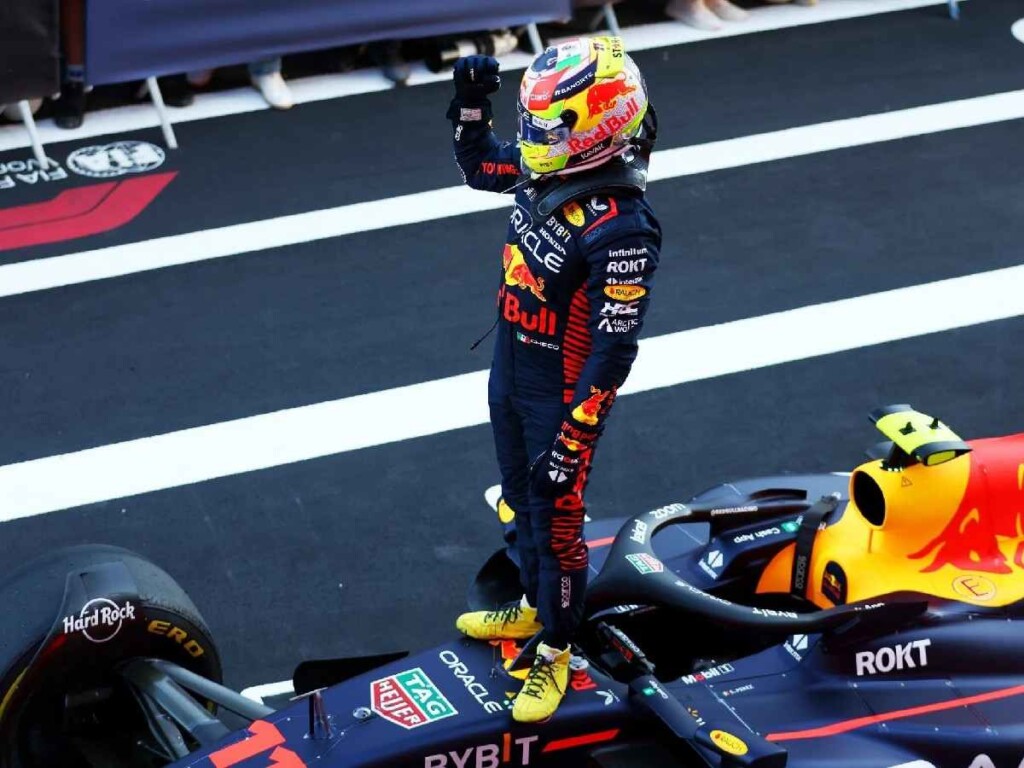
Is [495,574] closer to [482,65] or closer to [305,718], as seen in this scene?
[305,718]

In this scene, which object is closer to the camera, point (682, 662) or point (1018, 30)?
point (682, 662)

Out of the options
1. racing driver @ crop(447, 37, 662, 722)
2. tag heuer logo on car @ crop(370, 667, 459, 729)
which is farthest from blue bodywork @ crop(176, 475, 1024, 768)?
racing driver @ crop(447, 37, 662, 722)

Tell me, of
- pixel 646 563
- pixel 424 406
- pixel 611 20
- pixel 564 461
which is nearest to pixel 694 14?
pixel 611 20

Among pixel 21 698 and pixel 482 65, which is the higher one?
pixel 482 65

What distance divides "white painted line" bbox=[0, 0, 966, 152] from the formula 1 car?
4973 mm

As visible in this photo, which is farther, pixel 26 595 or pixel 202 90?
pixel 202 90

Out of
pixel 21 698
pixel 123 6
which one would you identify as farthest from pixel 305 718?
pixel 123 6

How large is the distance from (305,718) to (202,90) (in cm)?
622

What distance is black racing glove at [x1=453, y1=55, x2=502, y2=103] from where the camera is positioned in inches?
169

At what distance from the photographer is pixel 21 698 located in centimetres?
428

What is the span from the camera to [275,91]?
30.3 ft

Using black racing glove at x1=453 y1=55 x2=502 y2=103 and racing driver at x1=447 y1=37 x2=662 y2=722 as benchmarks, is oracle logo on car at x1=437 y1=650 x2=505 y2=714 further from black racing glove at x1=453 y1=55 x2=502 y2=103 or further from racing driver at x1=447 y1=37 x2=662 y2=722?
black racing glove at x1=453 y1=55 x2=502 y2=103

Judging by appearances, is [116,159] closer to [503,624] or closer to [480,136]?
[480,136]

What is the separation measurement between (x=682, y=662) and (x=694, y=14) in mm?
6717
